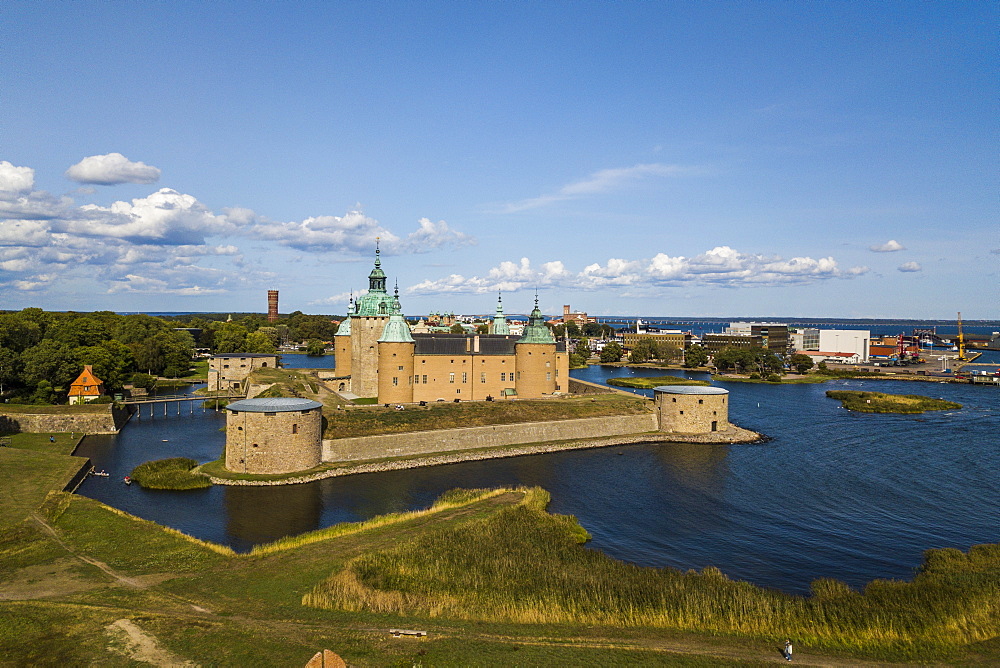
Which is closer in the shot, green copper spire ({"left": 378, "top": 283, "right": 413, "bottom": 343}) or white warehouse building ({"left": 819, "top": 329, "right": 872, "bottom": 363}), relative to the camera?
green copper spire ({"left": 378, "top": 283, "right": 413, "bottom": 343})

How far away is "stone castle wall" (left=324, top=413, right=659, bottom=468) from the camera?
41.7 metres

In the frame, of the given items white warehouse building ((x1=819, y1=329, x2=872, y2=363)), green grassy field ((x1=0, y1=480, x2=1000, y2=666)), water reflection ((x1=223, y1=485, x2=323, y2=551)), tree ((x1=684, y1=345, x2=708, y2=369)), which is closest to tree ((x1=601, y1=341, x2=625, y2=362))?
tree ((x1=684, y1=345, x2=708, y2=369))

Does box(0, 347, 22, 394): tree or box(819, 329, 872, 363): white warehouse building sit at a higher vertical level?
box(819, 329, 872, 363): white warehouse building

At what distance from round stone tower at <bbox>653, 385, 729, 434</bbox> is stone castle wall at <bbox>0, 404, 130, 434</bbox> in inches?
1891

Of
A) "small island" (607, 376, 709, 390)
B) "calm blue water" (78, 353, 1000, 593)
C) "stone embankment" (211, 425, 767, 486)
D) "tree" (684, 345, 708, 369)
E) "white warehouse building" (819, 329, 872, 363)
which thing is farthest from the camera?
"white warehouse building" (819, 329, 872, 363)

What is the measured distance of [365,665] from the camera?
15352 mm

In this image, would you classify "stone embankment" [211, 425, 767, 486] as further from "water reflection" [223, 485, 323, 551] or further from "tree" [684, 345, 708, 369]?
"tree" [684, 345, 708, 369]

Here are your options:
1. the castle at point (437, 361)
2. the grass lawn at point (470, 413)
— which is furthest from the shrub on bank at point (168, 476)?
the castle at point (437, 361)

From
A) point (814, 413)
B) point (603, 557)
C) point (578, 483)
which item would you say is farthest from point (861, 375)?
point (603, 557)

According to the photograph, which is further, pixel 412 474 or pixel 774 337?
pixel 774 337

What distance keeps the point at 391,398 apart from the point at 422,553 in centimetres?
3004

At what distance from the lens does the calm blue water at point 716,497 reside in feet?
92.1

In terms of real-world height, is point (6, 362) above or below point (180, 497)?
above

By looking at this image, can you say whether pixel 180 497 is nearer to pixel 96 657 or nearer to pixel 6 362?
pixel 96 657
